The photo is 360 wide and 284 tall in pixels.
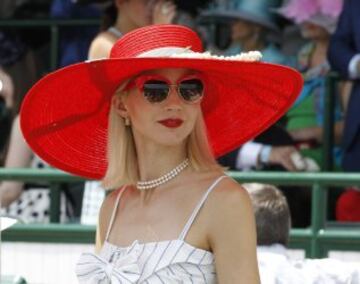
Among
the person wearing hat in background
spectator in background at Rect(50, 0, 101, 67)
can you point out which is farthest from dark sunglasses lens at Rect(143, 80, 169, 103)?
spectator in background at Rect(50, 0, 101, 67)

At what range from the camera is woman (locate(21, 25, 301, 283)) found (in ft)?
12.1

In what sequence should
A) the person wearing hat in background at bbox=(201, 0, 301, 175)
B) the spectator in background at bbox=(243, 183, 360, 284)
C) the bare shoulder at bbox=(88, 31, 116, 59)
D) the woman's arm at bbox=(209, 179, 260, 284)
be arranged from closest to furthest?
the woman's arm at bbox=(209, 179, 260, 284), the spectator in background at bbox=(243, 183, 360, 284), the bare shoulder at bbox=(88, 31, 116, 59), the person wearing hat in background at bbox=(201, 0, 301, 175)

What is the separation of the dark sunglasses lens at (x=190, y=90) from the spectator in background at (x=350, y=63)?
13.1ft

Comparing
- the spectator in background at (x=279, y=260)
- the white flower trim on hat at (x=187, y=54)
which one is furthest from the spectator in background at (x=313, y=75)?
the white flower trim on hat at (x=187, y=54)

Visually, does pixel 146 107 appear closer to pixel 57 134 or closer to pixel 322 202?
pixel 57 134

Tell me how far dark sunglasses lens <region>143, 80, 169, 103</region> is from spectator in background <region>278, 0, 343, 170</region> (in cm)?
420

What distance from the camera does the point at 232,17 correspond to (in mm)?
8820

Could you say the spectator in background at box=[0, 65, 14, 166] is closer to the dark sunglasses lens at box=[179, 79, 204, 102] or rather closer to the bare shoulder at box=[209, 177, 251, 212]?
the dark sunglasses lens at box=[179, 79, 204, 102]

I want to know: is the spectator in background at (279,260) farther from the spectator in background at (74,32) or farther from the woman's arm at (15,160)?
the spectator in background at (74,32)

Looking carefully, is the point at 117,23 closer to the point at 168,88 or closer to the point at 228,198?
the point at 168,88

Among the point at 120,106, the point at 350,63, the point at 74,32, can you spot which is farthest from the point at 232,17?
the point at 120,106

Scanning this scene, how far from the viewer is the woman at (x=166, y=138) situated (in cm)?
368

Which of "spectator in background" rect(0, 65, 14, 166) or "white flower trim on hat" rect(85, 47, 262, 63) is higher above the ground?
"white flower trim on hat" rect(85, 47, 262, 63)

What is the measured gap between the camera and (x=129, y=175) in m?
3.98
